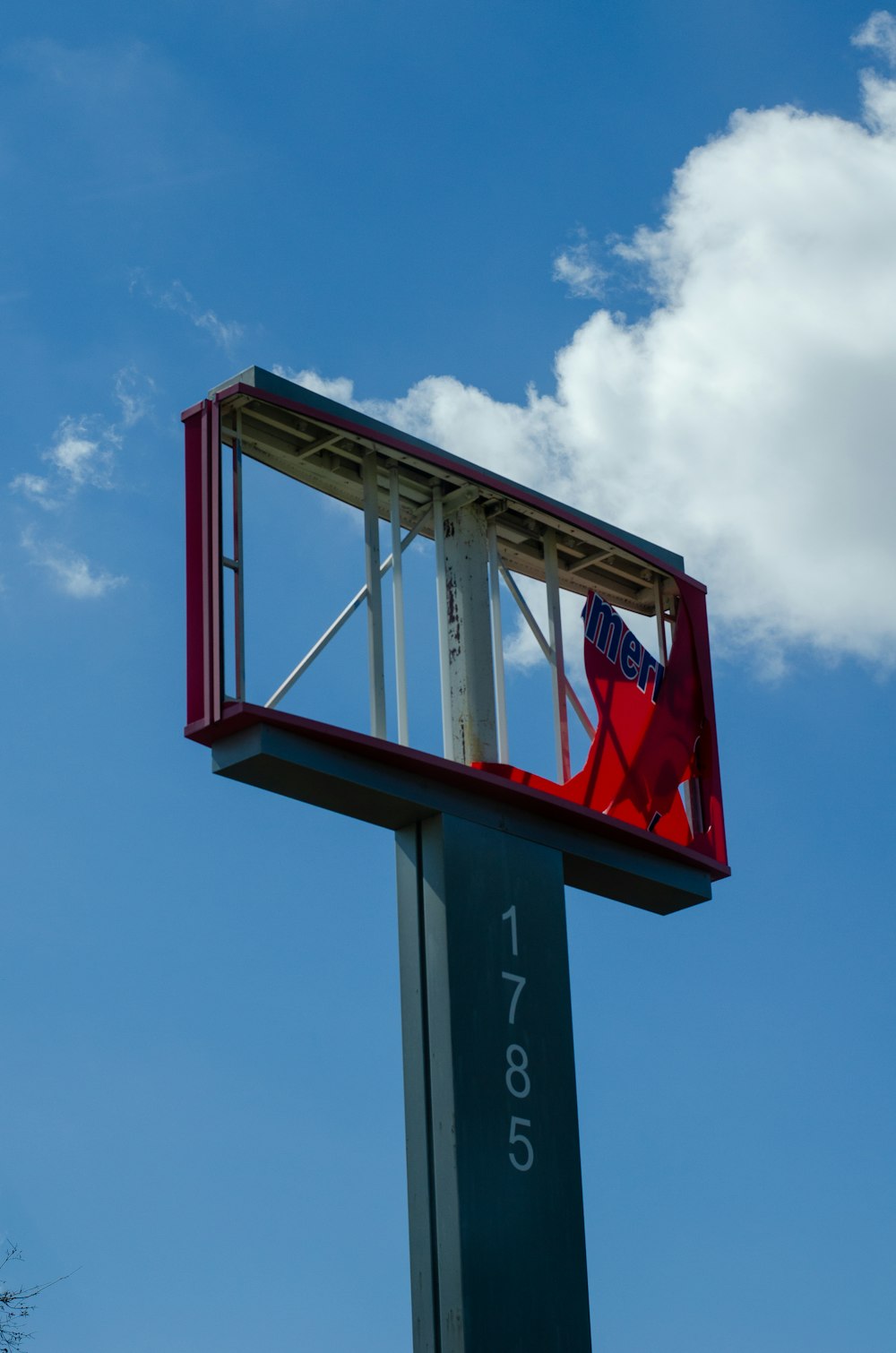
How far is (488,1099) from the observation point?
12.9 metres

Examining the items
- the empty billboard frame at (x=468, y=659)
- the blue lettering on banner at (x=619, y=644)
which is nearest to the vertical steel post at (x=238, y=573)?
the empty billboard frame at (x=468, y=659)

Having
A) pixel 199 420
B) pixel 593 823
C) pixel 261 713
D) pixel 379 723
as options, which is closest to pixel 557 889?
pixel 593 823

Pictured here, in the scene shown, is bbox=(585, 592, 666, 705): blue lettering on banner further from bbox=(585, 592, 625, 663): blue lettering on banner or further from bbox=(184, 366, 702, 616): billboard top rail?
bbox=(184, 366, 702, 616): billboard top rail

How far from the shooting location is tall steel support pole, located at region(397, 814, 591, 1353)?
12398 mm

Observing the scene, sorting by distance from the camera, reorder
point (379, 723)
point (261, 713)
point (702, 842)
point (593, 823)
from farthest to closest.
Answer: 1. point (702, 842)
2. point (593, 823)
3. point (379, 723)
4. point (261, 713)

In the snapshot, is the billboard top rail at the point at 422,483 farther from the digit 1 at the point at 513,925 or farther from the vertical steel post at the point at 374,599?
the digit 1 at the point at 513,925

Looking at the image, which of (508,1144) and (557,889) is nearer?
(508,1144)

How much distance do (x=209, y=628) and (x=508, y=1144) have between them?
3.54m

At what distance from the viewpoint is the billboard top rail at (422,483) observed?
13.7 meters

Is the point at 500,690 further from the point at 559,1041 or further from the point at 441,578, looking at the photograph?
the point at 559,1041

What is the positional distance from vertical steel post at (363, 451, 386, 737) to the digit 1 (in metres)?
1.35

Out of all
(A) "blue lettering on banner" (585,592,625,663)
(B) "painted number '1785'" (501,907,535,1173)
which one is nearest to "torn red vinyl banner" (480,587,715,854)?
(A) "blue lettering on banner" (585,592,625,663)

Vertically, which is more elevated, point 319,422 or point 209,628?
point 319,422

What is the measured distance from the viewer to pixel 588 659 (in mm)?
15250
